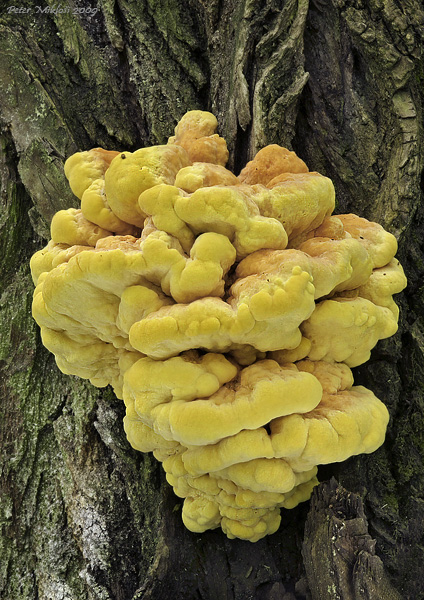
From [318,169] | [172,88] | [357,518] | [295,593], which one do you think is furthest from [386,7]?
[295,593]

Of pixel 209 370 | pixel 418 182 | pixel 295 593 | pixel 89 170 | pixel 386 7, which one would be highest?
pixel 386 7

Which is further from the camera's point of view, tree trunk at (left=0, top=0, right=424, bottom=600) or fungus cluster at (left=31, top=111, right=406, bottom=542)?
tree trunk at (left=0, top=0, right=424, bottom=600)

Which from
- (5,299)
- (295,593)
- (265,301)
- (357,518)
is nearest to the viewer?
(265,301)

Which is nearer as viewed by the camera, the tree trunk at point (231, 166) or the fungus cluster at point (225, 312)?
the fungus cluster at point (225, 312)

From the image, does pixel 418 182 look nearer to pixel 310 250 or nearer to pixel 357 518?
pixel 310 250
